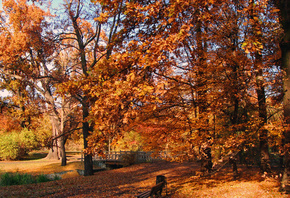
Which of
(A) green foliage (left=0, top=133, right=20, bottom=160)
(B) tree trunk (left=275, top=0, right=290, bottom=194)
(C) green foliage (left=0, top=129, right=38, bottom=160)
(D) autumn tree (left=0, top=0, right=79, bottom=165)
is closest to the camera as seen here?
(B) tree trunk (left=275, top=0, right=290, bottom=194)

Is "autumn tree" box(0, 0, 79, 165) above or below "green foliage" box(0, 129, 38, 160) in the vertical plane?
above

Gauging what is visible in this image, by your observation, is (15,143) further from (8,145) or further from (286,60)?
(286,60)

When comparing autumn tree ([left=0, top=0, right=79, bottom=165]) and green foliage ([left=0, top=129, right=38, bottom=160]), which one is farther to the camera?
green foliage ([left=0, top=129, right=38, bottom=160])

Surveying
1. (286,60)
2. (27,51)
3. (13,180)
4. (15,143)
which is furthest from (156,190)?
(15,143)

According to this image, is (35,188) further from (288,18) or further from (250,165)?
(250,165)

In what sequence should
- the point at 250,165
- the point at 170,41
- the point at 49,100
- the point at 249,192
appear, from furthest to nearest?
the point at 49,100
the point at 250,165
the point at 249,192
the point at 170,41

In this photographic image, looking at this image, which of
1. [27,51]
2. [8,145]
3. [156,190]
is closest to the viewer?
[156,190]

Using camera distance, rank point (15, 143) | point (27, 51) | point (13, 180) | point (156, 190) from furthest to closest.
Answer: point (15, 143), point (27, 51), point (13, 180), point (156, 190)

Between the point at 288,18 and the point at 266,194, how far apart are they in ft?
20.3

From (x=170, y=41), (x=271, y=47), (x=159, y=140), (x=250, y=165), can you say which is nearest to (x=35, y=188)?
(x=159, y=140)

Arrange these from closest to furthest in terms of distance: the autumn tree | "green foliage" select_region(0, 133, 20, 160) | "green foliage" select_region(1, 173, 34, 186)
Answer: "green foliage" select_region(1, 173, 34, 186), the autumn tree, "green foliage" select_region(0, 133, 20, 160)

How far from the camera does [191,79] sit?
969 cm

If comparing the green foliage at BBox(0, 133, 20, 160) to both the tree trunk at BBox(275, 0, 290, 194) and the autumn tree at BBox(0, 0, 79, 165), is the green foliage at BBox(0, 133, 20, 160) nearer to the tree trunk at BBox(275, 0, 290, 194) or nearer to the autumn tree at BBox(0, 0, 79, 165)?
the autumn tree at BBox(0, 0, 79, 165)

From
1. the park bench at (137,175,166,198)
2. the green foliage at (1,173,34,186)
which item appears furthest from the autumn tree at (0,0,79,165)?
the park bench at (137,175,166,198)
